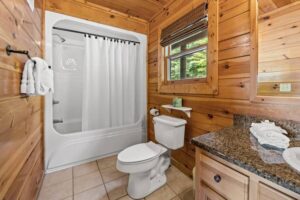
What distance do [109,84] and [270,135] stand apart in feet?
6.57

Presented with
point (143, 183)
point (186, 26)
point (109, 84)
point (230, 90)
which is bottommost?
point (143, 183)

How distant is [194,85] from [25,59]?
157cm

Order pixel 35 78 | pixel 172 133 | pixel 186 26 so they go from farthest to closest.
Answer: pixel 186 26 < pixel 172 133 < pixel 35 78

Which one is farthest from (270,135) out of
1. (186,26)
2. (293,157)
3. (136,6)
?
(136,6)

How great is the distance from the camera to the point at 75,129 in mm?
2461

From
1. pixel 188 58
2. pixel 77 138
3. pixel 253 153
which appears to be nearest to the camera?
pixel 253 153

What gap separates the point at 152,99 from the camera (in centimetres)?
242

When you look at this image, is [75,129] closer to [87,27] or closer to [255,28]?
[87,27]

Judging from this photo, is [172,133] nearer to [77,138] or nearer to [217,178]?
[217,178]

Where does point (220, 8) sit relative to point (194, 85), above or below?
above

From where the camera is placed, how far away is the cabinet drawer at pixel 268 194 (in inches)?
20.8

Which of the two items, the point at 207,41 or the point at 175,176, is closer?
the point at 207,41

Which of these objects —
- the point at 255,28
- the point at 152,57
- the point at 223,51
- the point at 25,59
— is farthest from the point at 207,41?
the point at 25,59

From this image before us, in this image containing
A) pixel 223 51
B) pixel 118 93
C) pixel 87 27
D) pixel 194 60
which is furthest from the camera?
pixel 118 93
